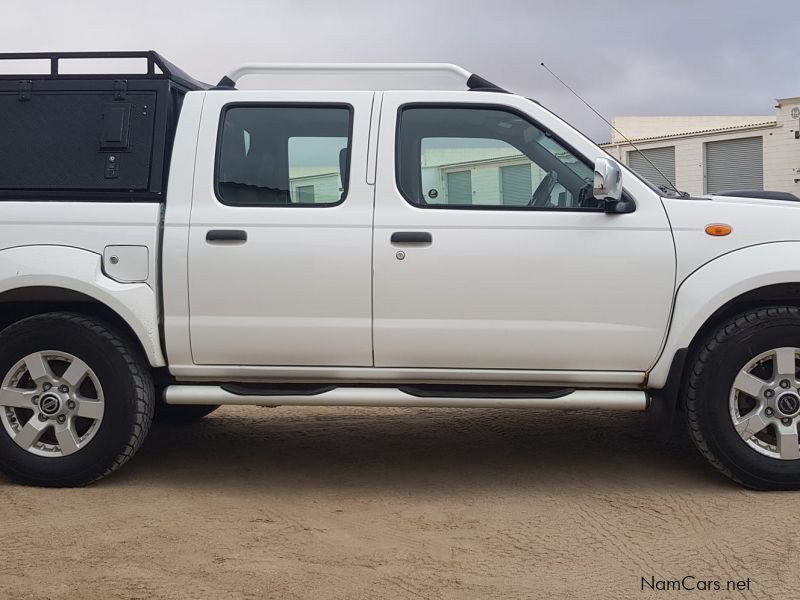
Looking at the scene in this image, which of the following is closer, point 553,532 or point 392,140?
point 553,532

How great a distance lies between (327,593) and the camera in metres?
3.26

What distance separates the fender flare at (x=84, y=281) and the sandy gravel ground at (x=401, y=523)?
846mm

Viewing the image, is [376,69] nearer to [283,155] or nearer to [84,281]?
[283,155]

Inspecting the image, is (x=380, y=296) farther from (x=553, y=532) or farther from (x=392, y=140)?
(x=553, y=532)

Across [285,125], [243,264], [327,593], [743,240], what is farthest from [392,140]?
[327,593]

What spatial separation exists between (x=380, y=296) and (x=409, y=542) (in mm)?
1199

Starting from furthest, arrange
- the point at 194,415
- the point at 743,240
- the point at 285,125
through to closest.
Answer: the point at 194,415 → the point at 285,125 → the point at 743,240

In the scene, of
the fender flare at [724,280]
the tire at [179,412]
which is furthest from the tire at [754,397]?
the tire at [179,412]

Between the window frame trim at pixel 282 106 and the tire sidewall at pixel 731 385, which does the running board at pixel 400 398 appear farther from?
the window frame trim at pixel 282 106

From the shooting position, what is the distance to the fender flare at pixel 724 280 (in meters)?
4.34

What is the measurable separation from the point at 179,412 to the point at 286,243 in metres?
2.35

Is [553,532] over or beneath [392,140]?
beneath

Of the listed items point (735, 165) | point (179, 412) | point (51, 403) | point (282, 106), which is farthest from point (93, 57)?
point (735, 165)

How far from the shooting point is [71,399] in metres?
4.56
